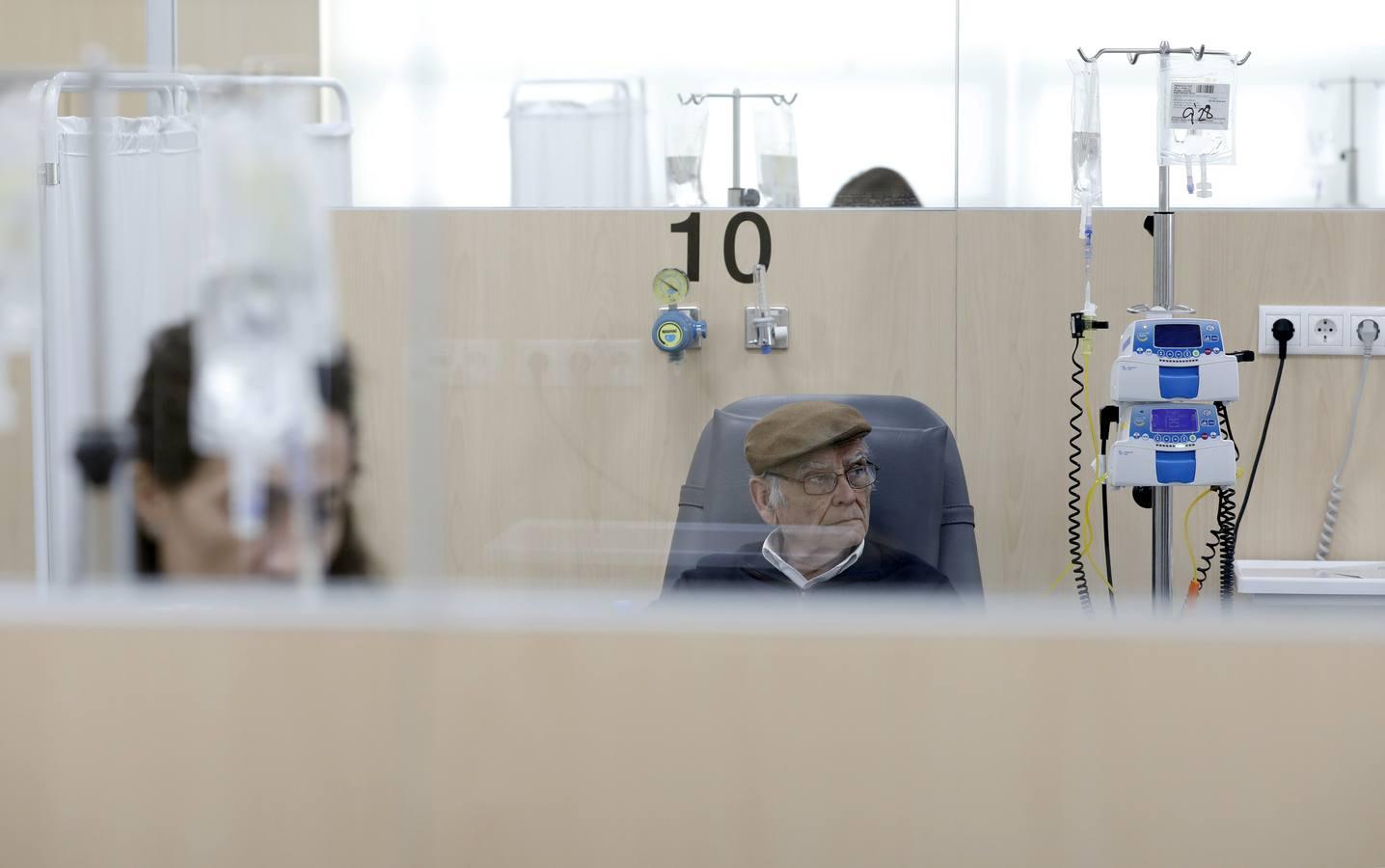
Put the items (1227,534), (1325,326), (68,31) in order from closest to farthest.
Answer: (68,31) < (1227,534) < (1325,326)

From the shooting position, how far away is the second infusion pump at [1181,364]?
60.9 inches

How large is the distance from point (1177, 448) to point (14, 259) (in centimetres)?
137

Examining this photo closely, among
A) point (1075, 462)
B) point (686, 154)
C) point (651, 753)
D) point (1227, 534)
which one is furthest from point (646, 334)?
point (651, 753)

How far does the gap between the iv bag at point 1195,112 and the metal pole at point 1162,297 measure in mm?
53

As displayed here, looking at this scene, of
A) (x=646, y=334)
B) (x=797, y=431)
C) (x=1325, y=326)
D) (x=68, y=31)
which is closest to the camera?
(x=68, y=31)

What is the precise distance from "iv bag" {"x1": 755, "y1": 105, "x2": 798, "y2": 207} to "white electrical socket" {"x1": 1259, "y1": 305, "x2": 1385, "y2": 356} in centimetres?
88

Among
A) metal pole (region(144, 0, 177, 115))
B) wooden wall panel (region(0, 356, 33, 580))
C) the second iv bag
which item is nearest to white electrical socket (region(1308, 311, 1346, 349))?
the second iv bag

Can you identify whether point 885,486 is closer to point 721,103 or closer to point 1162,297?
point 1162,297

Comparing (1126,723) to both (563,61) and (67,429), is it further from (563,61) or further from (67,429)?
(563,61)

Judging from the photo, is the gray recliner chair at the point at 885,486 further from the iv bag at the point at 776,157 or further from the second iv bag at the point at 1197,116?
the second iv bag at the point at 1197,116

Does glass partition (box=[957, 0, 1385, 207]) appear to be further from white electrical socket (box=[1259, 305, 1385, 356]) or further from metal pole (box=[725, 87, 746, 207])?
metal pole (box=[725, 87, 746, 207])

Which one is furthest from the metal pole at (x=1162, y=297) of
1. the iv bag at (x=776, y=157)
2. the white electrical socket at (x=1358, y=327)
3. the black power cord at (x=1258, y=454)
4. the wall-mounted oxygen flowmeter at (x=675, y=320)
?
the wall-mounted oxygen flowmeter at (x=675, y=320)

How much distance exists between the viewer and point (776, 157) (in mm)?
2213

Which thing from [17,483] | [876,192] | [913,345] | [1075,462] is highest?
[876,192]
